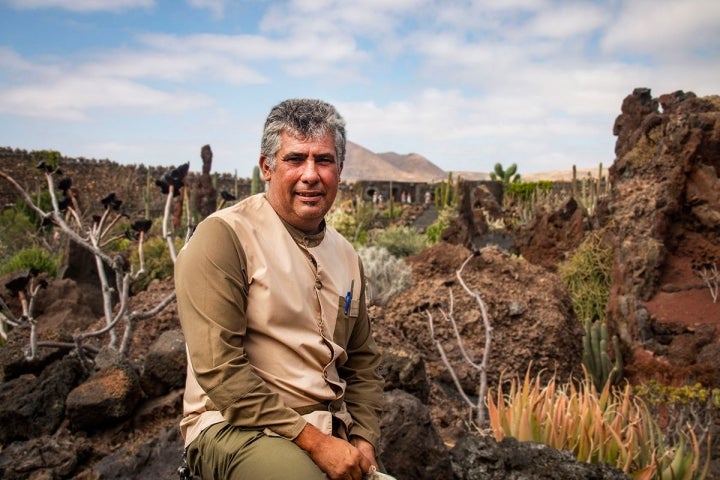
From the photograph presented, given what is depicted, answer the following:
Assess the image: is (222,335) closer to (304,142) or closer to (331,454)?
(331,454)

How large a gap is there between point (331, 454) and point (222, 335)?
1.58ft

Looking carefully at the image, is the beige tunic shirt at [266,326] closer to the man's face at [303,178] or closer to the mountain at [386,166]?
the man's face at [303,178]

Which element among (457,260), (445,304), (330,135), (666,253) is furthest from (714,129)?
(330,135)

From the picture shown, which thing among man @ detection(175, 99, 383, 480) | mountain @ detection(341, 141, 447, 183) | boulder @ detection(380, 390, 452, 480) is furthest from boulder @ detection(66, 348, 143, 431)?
mountain @ detection(341, 141, 447, 183)

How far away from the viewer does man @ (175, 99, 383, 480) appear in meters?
1.99

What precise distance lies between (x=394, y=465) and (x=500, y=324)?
10.5 feet

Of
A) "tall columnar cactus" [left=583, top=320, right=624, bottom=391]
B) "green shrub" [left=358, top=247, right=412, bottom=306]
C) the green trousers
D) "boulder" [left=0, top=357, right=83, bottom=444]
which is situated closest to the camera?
the green trousers

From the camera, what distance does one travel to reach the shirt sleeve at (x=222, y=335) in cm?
199

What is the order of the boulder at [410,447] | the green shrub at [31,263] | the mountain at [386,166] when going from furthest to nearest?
the mountain at [386,166] < the green shrub at [31,263] < the boulder at [410,447]

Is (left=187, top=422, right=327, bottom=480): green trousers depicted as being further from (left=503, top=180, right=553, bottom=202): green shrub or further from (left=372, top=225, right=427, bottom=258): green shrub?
(left=503, top=180, right=553, bottom=202): green shrub

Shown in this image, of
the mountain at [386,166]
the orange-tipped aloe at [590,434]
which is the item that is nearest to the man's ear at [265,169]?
the orange-tipped aloe at [590,434]

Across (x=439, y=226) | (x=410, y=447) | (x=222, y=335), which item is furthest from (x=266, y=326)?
(x=439, y=226)

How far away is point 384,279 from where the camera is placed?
739 cm

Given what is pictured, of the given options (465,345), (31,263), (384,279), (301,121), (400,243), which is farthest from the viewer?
(400,243)
